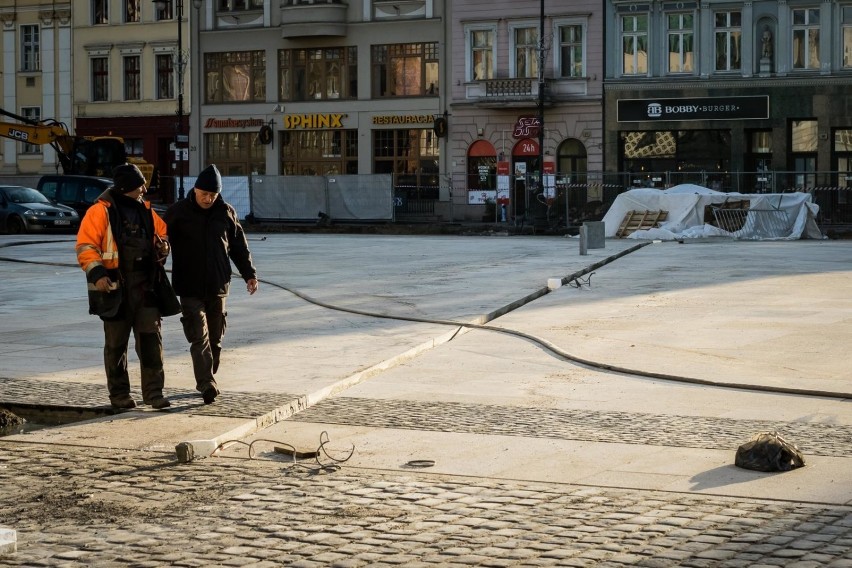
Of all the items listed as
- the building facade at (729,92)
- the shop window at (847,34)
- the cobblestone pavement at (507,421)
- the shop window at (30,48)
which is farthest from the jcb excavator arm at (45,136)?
the cobblestone pavement at (507,421)

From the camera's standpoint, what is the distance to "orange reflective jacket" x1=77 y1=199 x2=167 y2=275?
10.2 meters

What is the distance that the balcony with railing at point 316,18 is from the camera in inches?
2185

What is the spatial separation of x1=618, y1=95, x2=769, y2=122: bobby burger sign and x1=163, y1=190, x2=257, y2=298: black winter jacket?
41046mm

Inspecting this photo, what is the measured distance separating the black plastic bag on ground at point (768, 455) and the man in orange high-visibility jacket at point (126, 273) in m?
4.43

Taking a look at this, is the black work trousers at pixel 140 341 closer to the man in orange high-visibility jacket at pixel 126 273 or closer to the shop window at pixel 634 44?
the man in orange high-visibility jacket at pixel 126 273

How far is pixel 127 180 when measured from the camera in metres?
10.4

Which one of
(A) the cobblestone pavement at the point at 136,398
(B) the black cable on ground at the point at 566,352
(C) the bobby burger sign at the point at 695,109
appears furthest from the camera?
(C) the bobby burger sign at the point at 695,109

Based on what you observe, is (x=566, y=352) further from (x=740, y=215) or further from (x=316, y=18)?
(x=316, y=18)

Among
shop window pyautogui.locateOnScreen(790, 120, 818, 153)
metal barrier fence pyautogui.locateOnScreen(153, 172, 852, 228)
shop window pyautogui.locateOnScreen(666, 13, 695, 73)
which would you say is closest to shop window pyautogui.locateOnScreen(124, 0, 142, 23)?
metal barrier fence pyautogui.locateOnScreen(153, 172, 852, 228)

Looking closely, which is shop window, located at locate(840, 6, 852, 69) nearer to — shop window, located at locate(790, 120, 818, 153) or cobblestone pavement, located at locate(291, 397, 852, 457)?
Answer: shop window, located at locate(790, 120, 818, 153)

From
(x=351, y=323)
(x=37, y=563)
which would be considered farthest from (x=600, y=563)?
(x=351, y=323)

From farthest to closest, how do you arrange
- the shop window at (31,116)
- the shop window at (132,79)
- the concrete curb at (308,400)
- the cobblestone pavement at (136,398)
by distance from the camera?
the shop window at (31,116)
the shop window at (132,79)
the cobblestone pavement at (136,398)
the concrete curb at (308,400)

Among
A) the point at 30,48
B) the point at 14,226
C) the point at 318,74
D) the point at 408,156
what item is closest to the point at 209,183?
the point at 14,226

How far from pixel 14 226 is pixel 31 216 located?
650 millimetres
